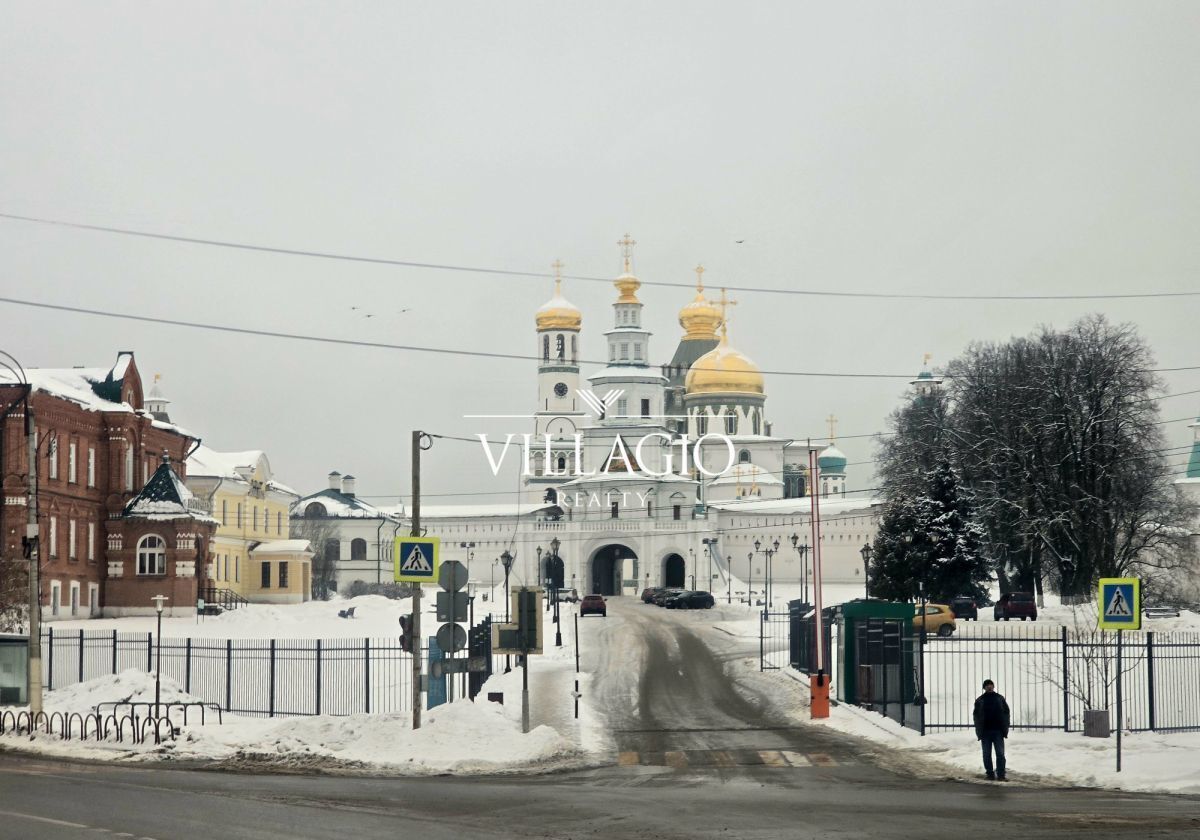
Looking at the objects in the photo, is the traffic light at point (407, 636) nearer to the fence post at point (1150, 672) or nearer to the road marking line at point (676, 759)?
the road marking line at point (676, 759)

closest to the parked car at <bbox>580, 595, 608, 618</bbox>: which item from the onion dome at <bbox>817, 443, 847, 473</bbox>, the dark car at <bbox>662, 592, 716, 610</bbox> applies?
the dark car at <bbox>662, 592, 716, 610</bbox>

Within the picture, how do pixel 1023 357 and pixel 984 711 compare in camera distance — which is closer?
pixel 984 711

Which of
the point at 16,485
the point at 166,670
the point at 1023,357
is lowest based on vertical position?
the point at 166,670

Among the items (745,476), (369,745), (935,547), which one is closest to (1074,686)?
(369,745)

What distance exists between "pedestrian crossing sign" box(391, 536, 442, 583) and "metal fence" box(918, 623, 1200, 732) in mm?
9388

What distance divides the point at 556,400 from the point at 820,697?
9484 cm

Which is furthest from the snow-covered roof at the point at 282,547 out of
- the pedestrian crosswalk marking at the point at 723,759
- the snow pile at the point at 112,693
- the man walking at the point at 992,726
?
the man walking at the point at 992,726

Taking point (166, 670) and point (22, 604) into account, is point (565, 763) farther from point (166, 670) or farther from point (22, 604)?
point (22, 604)

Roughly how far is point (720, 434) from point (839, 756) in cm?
10873

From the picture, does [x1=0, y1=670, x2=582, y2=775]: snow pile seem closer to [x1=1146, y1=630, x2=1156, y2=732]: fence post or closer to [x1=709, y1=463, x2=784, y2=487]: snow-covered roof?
[x1=1146, y1=630, x2=1156, y2=732]: fence post

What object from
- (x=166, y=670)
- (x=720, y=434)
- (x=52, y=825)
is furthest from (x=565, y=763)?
(x=720, y=434)

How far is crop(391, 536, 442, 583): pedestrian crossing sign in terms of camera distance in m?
25.1

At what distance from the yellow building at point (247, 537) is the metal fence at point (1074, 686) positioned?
47773 mm

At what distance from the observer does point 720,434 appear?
438 ft
